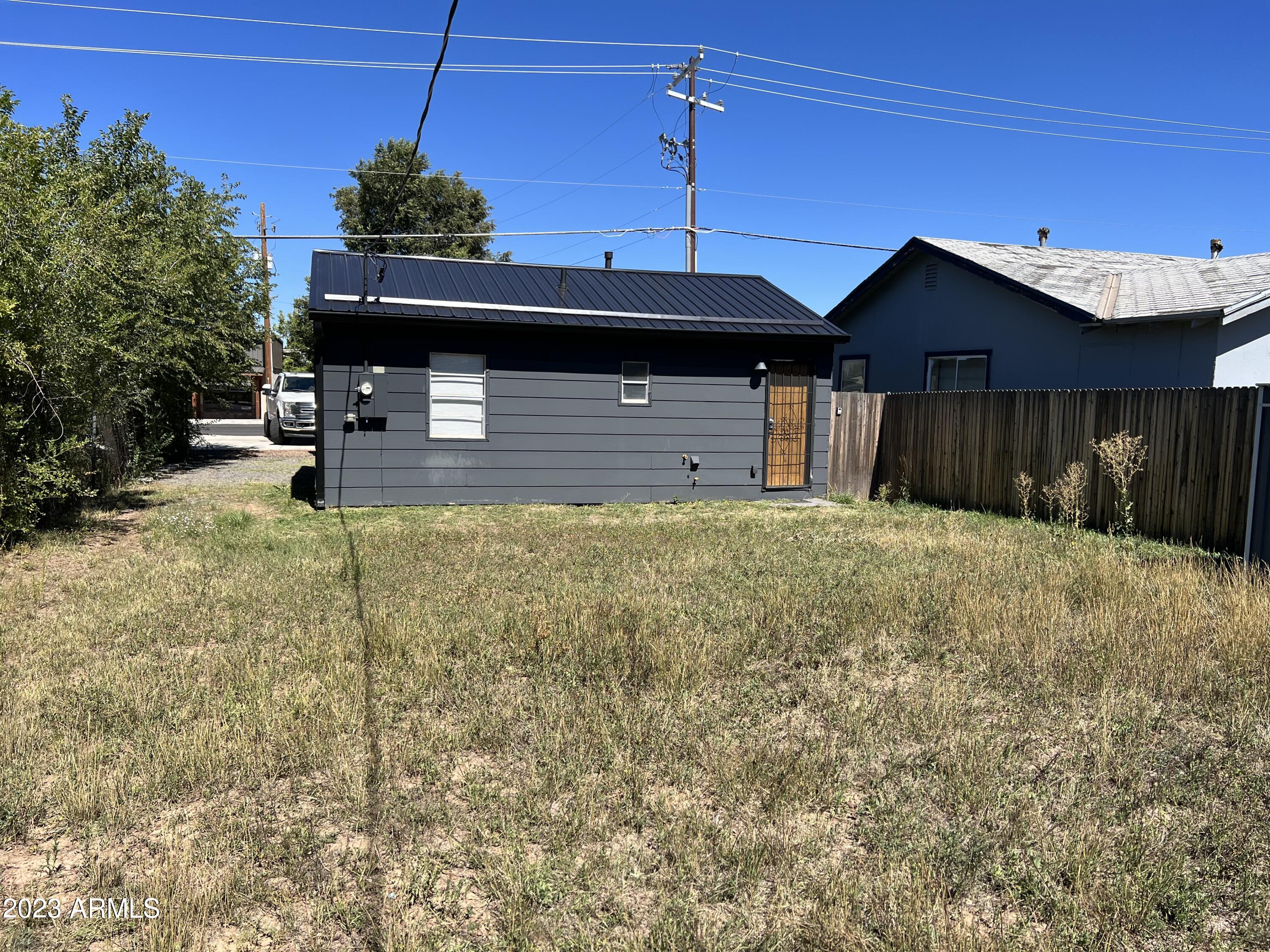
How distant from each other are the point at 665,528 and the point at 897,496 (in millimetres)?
5350

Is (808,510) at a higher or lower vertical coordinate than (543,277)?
lower

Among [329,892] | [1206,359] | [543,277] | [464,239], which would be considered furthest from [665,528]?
[464,239]

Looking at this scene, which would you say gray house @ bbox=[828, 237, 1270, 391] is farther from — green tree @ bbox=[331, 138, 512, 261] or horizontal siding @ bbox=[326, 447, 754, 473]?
green tree @ bbox=[331, 138, 512, 261]

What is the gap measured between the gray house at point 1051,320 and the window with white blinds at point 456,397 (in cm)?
917

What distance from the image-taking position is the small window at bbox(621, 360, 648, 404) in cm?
1255

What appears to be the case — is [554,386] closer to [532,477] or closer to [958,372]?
[532,477]

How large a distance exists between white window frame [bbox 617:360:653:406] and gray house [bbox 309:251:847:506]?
1.0 inches

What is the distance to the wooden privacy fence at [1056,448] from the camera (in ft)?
29.4

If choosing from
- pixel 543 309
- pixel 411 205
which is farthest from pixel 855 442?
pixel 411 205

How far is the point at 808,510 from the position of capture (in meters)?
12.1

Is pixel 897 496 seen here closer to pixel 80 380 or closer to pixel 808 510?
pixel 808 510

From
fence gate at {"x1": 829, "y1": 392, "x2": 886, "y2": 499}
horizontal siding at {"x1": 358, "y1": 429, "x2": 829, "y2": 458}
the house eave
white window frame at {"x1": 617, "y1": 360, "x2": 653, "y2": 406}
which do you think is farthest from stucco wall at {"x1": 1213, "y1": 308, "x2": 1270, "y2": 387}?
white window frame at {"x1": 617, "y1": 360, "x2": 653, "y2": 406}

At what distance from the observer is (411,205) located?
33188 mm

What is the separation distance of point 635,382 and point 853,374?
8.07 meters
